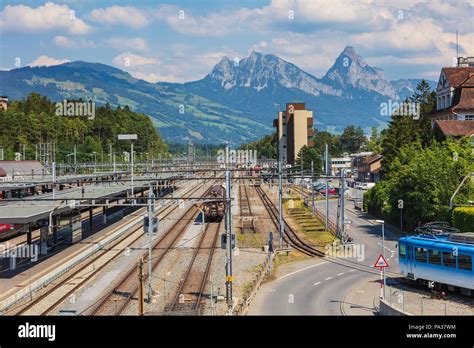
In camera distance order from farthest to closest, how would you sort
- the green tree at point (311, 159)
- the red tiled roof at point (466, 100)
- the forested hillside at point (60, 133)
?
the green tree at point (311, 159) < the forested hillside at point (60, 133) < the red tiled roof at point (466, 100)

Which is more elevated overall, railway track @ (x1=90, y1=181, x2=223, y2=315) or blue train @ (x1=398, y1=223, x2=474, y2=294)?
blue train @ (x1=398, y1=223, x2=474, y2=294)

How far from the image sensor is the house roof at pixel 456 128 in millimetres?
45263

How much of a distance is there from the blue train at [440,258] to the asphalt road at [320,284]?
2315mm

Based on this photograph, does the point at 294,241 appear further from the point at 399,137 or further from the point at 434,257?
the point at 399,137

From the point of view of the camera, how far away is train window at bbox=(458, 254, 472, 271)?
21078mm

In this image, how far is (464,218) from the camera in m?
30.6

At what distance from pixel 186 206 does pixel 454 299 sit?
4733 centimetres

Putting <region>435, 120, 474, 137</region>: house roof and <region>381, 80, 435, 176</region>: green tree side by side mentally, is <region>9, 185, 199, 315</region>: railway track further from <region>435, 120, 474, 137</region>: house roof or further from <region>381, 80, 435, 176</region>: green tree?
<region>381, 80, 435, 176</region>: green tree

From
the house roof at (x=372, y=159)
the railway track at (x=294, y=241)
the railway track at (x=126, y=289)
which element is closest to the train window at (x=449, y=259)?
the railway track at (x=294, y=241)

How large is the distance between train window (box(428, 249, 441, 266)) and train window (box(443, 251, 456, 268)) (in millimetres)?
350

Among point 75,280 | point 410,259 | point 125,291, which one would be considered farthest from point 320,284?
point 75,280

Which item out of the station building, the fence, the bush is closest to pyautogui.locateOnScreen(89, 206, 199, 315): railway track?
the fence

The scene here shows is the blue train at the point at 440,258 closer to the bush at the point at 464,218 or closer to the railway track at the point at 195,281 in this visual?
the bush at the point at 464,218

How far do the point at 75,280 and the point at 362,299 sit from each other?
43.4ft
